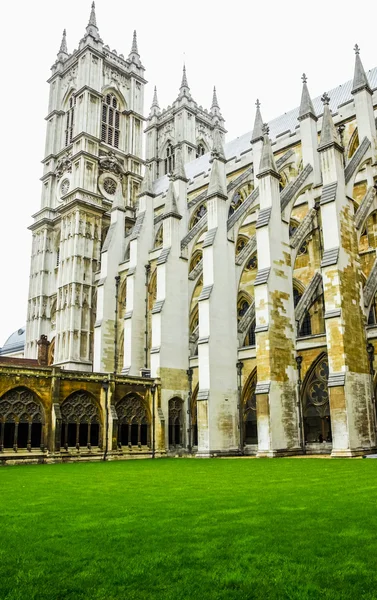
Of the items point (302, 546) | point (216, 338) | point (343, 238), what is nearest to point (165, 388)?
point (216, 338)

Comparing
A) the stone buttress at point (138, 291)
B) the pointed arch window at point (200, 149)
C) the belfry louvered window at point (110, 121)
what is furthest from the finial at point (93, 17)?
the stone buttress at point (138, 291)

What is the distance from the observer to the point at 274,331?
22.8 meters

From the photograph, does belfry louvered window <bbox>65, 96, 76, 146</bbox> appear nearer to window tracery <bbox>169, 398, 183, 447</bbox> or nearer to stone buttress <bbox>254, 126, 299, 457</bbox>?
stone buttress <bbox>254, 126, 299, 457</bbox>

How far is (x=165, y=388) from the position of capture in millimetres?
27141

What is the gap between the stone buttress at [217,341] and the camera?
949 inches

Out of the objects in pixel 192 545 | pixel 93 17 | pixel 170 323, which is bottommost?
pixel 192 545

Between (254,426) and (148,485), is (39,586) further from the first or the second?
(254,426)

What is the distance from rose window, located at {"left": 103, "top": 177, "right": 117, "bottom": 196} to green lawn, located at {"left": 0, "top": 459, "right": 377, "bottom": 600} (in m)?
38.1

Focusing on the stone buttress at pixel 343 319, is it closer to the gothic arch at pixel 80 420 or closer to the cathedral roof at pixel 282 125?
the gothic arch at pixel 80 420

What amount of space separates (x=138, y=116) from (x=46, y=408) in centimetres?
3516

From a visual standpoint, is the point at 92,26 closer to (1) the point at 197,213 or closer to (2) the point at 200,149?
(2) the point at 200,149

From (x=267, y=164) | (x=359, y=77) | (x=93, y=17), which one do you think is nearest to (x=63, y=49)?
(x=93, y=17)

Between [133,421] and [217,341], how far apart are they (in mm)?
5787

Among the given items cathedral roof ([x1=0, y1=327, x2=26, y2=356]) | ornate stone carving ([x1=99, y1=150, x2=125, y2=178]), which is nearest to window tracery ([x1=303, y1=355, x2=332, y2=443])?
ornate stone carving ([x1=99, y1=150, x2=125, y2=178])
